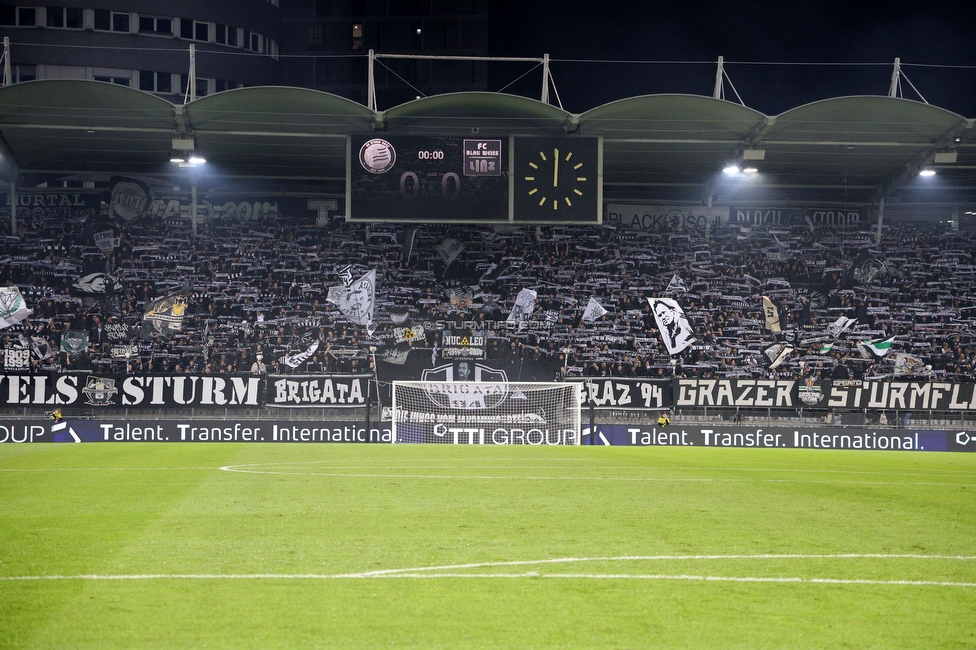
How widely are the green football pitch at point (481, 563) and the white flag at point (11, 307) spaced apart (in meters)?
24.0

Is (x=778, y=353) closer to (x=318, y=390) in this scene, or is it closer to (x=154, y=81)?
(x=318, y=390)

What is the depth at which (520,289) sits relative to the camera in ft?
129

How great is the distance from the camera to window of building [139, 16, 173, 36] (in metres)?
56.7

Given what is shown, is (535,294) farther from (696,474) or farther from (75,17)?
(75,17)


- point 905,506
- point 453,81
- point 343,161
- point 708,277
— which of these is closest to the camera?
point 905,506

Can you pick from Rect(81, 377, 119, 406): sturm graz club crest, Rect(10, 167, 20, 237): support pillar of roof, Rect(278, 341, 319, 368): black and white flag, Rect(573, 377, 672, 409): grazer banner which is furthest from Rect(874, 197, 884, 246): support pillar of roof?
Rect(10, 167, 20, 237): support pillar of roof

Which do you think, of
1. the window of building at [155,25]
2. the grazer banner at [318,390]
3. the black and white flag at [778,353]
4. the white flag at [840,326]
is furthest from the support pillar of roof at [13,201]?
the white flag at [840,326]

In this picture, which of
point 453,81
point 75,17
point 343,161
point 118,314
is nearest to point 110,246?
point 118,314

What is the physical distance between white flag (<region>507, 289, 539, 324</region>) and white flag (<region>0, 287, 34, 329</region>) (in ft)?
58.1

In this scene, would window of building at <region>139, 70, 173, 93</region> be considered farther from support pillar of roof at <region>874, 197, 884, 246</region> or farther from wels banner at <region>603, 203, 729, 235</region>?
support pillar of roof at <region>874, 197, 884, 246</region>

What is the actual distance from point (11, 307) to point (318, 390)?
1256 centimetres

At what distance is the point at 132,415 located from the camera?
1204 inches

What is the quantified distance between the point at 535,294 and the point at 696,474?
76.6 ft

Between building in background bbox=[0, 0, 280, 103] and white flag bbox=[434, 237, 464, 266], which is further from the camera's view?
building in background bbox=[0, 0, 280, 103]
